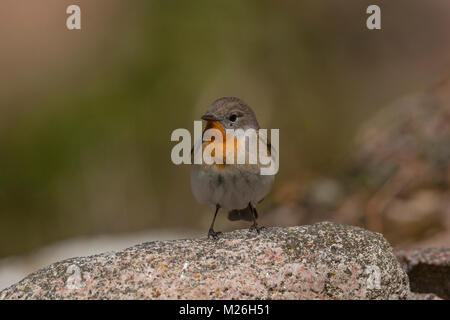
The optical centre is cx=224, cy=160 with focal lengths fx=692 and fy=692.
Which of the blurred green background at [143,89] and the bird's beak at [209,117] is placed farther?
the blurred green background at [143,89]

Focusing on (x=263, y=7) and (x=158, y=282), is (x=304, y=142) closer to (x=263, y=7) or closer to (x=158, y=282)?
(x=263, y=7)

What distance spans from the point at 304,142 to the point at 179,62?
1.29 meters

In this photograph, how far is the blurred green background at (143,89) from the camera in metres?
5.71

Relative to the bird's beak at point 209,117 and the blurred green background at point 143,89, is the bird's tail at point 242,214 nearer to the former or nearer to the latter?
the bird's beak at point 209,117

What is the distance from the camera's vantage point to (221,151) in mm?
4230

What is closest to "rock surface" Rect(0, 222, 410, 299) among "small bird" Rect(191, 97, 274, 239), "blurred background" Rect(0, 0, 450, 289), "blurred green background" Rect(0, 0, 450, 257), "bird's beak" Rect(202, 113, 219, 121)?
"small bird" Rect(191, 97, 274, 239)

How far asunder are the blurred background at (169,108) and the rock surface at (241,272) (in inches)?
79.2

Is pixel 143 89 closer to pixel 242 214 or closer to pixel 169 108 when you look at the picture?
pixel 169 108

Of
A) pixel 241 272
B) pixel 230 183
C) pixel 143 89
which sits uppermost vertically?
pixel 143 89

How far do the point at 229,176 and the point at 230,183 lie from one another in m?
0.05

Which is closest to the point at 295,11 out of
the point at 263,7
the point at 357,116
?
the point at 263,7

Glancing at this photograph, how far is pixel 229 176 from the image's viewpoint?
4223 millimetres

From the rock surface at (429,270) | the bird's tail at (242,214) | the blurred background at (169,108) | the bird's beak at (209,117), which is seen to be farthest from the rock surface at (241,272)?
the blurred background at (169,108)

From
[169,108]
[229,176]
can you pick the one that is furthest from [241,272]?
[169,108]
